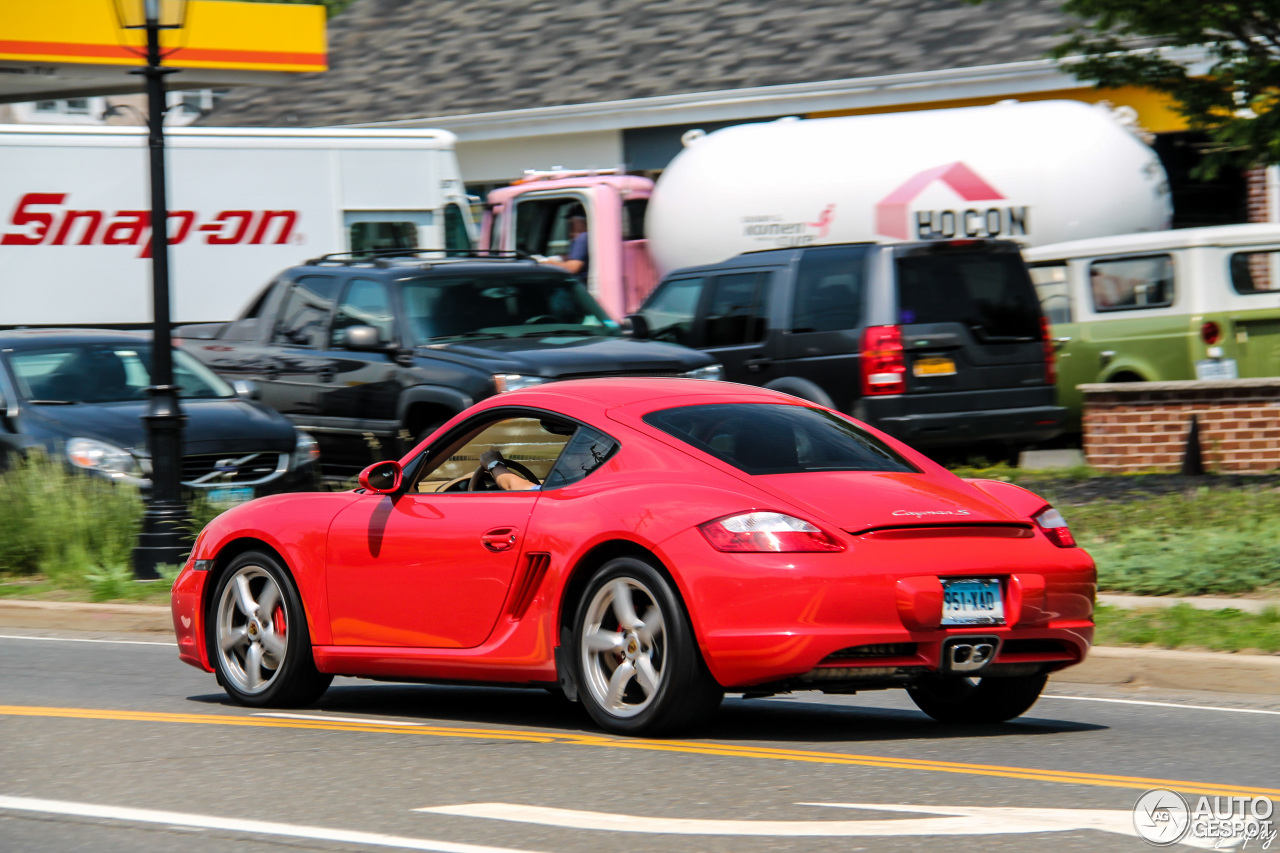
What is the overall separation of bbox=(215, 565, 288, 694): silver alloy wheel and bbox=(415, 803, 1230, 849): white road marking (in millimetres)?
2643

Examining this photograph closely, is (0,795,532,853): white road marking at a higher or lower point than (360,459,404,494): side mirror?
lower

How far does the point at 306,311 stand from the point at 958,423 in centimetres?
545

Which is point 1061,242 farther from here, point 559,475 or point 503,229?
point 559,475

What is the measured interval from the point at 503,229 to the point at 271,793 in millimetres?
18905

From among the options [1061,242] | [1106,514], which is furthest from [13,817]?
[1061,242]

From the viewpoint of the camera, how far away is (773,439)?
746 cm

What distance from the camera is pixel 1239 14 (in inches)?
651

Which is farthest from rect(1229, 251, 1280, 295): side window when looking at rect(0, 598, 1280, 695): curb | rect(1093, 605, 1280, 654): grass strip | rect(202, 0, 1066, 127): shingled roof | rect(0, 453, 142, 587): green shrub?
rect(0, 453, 142, 587): green shrub

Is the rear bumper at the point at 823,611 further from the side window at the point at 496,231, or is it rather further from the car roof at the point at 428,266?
the side window at the point at 496,231

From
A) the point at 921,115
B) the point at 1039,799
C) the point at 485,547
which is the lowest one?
the point at 1039,799

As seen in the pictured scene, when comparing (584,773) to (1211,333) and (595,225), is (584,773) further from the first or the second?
(595,225)

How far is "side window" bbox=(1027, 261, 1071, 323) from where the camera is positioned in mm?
19016

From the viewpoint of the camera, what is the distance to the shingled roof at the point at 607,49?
87.8ft

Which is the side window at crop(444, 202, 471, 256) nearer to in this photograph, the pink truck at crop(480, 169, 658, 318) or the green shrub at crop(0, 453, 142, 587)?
the pink truck at crop(480, 169, 658, 318)
